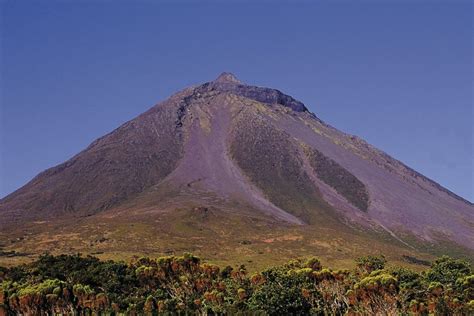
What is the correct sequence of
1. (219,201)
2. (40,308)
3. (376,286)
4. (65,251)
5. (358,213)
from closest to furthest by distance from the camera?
(376,286)
(40,308)
(65,251)
(219,201)
(358,213)

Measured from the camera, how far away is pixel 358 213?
190m

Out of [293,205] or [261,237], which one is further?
[293,205]

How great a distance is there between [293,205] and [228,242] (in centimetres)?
5687

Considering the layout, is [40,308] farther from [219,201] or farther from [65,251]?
[219,201]

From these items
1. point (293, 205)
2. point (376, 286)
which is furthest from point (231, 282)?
point (293, 205)

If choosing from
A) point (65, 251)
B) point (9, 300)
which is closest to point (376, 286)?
point (9, 300)

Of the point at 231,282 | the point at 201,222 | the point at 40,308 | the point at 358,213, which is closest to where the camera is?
the point at 40,308

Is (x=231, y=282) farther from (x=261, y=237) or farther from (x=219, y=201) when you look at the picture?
(x=219, y=201)

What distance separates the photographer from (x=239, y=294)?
59.1m

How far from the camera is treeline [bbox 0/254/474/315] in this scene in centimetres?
5159

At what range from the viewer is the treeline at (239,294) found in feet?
169

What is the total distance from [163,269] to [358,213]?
135 meters

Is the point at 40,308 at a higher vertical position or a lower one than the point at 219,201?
lower

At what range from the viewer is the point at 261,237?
14062 cm
